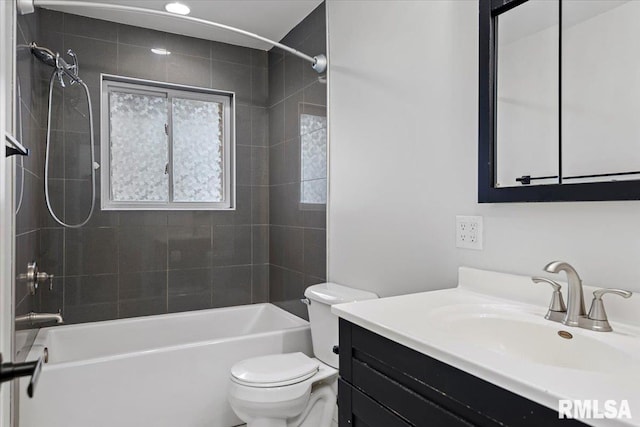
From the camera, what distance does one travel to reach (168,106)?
2.90 meters

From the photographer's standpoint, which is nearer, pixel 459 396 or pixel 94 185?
pixel 459 396

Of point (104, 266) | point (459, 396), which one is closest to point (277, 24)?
point (104, 266)

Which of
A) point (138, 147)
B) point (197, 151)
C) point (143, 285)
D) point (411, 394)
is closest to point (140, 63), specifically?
point (138, 147)

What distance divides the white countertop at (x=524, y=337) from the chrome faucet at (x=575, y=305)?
0.02m

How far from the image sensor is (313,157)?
2.55 meters

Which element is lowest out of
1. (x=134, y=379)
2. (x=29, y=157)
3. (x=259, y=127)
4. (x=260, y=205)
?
(x=134, y=379)

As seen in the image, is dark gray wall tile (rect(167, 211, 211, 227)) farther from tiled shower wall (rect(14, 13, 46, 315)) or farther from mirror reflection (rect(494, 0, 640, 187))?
mirror reflection (rect(494, 0, 640, 187))

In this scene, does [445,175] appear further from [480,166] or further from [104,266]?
[104,266]

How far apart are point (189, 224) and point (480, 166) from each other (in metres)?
2.15

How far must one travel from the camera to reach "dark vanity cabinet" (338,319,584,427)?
717mm

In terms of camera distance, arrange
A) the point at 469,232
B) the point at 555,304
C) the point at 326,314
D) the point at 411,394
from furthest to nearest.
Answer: the point at 326,314, the point at 469,232, the point at 555,304, the point at 411,394

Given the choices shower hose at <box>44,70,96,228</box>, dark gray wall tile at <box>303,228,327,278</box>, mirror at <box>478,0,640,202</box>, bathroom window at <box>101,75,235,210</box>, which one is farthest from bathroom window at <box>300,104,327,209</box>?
shower hose at <box>44,70,96,228</box>

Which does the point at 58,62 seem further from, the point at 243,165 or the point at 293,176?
the point at 293,176

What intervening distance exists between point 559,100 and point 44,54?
2539 millimetres
